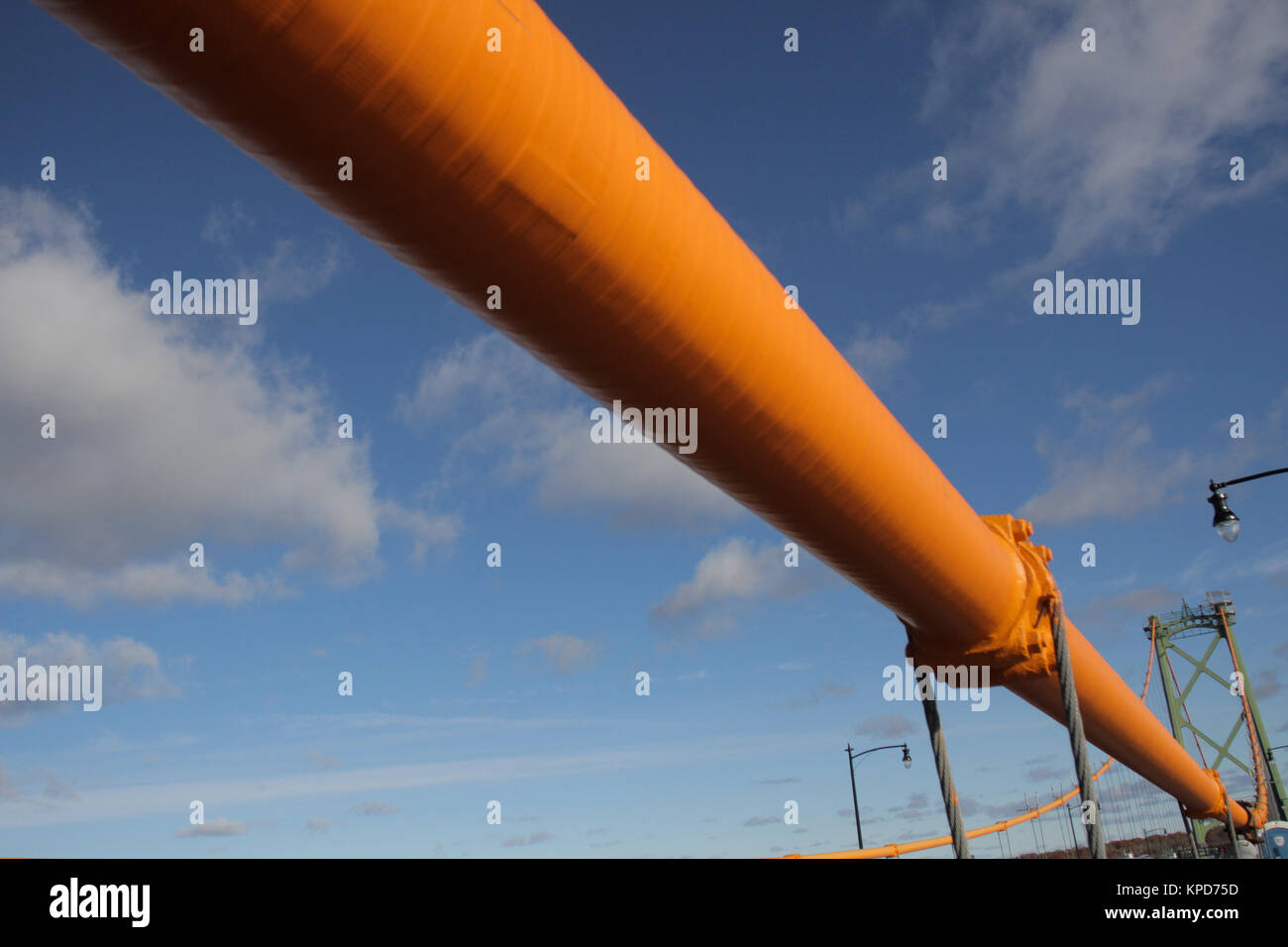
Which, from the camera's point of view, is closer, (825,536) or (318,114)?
(318,114)

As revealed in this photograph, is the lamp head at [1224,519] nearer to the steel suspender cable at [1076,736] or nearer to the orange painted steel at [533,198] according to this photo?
the steel suspender cable at [1076,736]

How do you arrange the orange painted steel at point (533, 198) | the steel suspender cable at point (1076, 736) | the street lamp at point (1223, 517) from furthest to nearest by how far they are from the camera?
the street lamp at point (1223, 517) → the steel suspender cable at point (1076, 736) → the orange painted steel at point (533, 198)

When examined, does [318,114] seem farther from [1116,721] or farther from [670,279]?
[1116,721]

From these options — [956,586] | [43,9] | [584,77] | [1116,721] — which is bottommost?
[1116,721]

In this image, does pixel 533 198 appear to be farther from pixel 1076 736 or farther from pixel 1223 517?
pixel 1223 517

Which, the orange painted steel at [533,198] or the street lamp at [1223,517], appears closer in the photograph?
the orange painted steel at [533,198]

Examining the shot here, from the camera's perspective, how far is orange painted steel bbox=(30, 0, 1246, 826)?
5.53 ft

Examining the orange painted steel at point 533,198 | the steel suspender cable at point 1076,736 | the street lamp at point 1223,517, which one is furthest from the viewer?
the street lamp at point 1223,517

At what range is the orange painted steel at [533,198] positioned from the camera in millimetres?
1685

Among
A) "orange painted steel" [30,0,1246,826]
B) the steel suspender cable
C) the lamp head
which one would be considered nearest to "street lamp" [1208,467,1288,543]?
the lamp head

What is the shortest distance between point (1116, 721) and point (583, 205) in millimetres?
10219

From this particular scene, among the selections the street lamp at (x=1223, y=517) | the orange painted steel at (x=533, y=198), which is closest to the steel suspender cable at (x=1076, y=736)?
the orange painted steel at (x=533, y=198)
